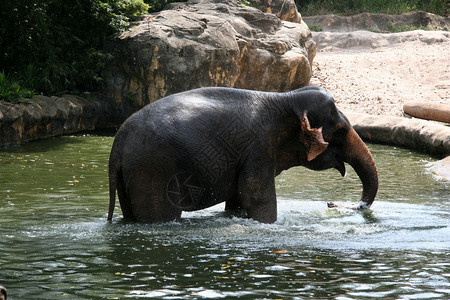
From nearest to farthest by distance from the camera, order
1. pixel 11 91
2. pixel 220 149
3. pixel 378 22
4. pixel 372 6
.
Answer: pixel 220 149
pixel 11 91
pixel 378 22
pixel 372 6

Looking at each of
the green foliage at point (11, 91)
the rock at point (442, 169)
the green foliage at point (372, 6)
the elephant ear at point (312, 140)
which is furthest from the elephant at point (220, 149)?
the green foliage at point (372, 6)

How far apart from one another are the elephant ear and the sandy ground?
12.7 metres

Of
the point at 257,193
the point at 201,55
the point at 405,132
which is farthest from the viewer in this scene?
the point at 201,55

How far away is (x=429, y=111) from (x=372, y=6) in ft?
73.9

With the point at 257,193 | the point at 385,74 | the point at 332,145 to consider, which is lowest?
the point at 257,193

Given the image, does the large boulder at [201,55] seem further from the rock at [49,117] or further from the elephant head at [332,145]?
the elephant head at [332,145]

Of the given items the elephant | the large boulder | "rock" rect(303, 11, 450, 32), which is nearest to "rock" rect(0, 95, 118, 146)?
the large boulder

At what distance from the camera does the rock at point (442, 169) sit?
11478 mm

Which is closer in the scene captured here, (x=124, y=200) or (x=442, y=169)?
(x=124, y=200)

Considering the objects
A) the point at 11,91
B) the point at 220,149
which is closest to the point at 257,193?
the point at 220,149

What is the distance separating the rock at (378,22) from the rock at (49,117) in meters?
20.2

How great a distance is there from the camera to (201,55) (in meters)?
17.9

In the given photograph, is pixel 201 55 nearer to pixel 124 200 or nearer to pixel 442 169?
pixel 442 169

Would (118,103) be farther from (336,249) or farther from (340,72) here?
(336,249)
